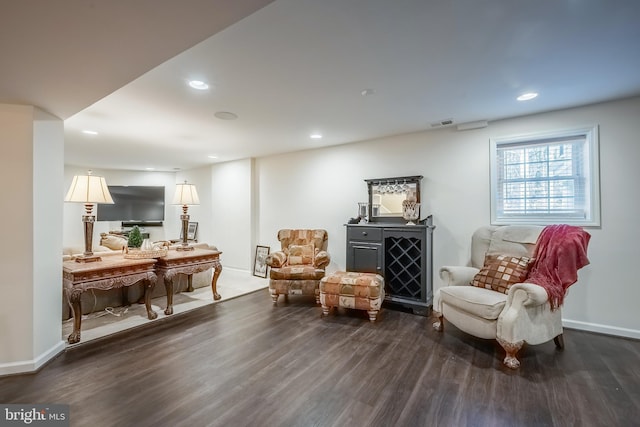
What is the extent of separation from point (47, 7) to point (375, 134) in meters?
3.41

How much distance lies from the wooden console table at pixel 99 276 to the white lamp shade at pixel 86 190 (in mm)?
649

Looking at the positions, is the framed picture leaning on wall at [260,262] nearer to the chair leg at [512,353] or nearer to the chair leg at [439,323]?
the chair leg at [439,323]

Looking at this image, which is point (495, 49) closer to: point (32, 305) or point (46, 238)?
point (46, 238)

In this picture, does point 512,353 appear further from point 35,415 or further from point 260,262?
point 260,262

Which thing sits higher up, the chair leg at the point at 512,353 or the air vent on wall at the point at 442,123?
the air vent on wall at the point at 442,123

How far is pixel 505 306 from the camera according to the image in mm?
2307

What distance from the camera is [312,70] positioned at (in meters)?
2.20

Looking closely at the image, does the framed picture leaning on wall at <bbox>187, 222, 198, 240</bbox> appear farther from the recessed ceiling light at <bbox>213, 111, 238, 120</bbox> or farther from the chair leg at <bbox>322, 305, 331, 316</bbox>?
the chair leg at <bbox>322, 305, 331, 316</bbox>

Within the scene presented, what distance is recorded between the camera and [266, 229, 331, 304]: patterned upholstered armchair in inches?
149

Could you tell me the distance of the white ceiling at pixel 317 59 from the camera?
53.2 inches

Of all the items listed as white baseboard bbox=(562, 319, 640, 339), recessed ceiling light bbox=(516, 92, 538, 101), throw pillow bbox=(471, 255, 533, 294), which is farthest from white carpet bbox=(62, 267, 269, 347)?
recessed ceiling light bbox=(516, 92, 538, 101)

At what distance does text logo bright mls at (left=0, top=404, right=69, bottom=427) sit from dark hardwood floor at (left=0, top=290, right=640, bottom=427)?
0.21 ft

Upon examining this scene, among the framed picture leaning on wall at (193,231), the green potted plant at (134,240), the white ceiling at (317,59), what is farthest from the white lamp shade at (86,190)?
the framed picture leaning on wall at (193,231)

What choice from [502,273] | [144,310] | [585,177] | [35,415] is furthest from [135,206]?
[585,177]
